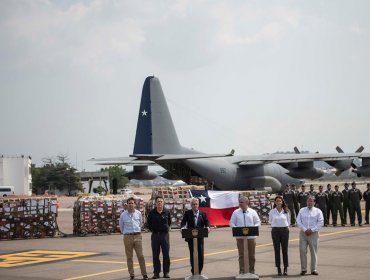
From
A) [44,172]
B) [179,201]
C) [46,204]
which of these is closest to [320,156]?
[179,201]

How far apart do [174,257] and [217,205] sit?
32.8 ft

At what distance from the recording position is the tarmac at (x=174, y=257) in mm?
13734

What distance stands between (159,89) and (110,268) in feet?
86.6

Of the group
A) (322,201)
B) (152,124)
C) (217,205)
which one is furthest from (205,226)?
(152,124)

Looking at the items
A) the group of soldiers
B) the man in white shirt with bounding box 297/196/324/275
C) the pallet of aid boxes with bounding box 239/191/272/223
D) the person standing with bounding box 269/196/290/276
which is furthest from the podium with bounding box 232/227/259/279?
the pallet of aid boxes with bounding box 239/191/272/223

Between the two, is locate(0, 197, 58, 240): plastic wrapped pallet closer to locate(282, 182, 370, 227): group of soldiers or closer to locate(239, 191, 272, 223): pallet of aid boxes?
locate(239, 191, 272, 223): pallet of aid boxes

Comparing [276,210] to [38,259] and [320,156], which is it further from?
[320,156]

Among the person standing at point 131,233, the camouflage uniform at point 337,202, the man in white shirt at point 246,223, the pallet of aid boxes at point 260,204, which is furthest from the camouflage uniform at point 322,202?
the person standing at point 131,233

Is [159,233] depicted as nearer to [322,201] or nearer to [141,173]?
[322,201]

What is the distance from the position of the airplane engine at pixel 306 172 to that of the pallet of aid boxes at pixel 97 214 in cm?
1898

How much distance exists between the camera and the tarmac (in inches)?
541

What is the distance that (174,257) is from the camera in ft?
55.3

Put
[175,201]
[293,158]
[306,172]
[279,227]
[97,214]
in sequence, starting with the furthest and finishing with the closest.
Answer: [306,172] → [293,158] → [175,201] → [97,214] → [279,227]

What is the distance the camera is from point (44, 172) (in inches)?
4063
